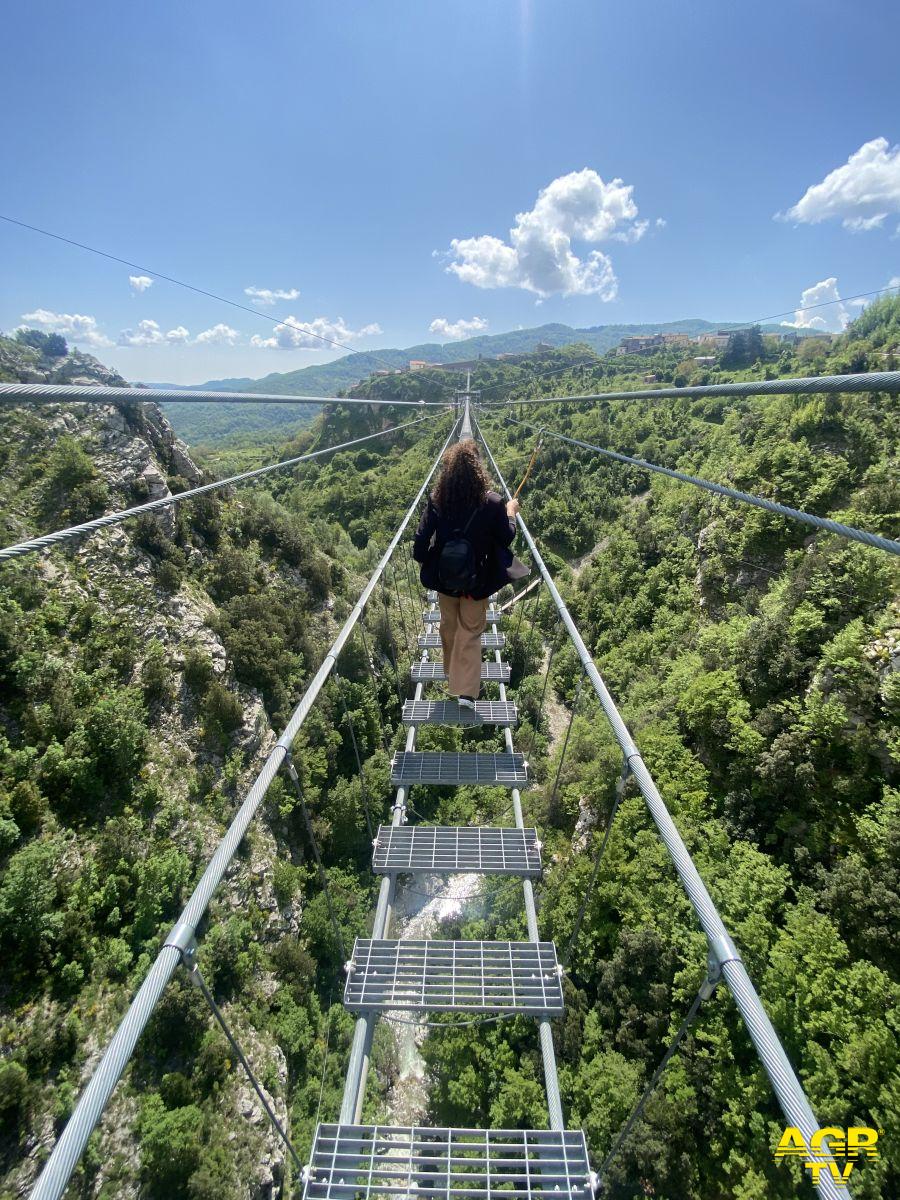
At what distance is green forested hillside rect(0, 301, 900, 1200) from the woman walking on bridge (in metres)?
3.57

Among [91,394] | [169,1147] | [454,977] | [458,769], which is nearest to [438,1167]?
[454,977]

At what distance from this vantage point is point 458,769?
15.6 ft

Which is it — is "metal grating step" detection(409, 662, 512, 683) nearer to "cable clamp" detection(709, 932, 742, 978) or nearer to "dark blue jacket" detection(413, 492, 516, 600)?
"dark blue jacket" detection(413, 492, 516, 600)

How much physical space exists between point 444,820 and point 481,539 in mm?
13606

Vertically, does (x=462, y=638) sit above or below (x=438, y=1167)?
above

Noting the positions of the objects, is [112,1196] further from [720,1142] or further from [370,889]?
[720,1142]

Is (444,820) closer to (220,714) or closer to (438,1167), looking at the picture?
(220,714)

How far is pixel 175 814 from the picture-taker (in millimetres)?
11492

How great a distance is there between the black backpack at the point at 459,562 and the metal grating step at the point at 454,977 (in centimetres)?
226

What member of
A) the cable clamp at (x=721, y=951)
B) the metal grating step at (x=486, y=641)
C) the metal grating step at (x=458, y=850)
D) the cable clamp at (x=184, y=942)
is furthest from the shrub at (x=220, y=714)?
the cable clamp at (x=721, y=951)

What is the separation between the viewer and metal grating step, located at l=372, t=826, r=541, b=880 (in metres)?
3.82

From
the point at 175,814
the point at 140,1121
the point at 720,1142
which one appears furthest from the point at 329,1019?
the point at 720,1142

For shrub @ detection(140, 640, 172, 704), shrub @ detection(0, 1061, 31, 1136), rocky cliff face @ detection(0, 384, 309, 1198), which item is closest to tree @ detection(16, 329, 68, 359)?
rocky cliff face @ detection(0, 384, 309, 1198)

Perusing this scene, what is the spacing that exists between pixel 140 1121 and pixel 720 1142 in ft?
30.7
